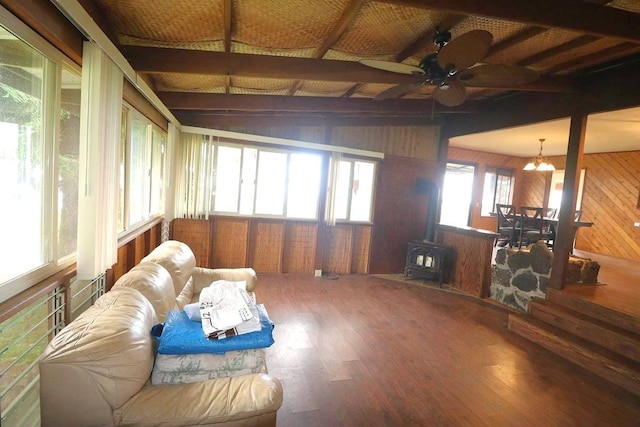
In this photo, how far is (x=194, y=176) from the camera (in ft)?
14.3

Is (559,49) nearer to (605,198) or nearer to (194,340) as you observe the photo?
(194,340)

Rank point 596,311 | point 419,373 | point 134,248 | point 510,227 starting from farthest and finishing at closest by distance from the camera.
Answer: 1. point 510,227
2. point 596,311
3. point 134,248
4. point 419,373

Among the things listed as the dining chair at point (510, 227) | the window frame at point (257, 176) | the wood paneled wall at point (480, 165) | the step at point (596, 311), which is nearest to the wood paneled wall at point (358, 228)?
the window frame at point (257, 176)

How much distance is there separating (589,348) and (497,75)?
2.64m

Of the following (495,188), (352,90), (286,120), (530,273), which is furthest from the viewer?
(495,188)

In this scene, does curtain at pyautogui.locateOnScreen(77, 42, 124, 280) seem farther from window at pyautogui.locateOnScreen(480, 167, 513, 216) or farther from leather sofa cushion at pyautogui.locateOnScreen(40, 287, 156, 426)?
window at pyautogui.locateOnScreen(480, 167, 513, 216)

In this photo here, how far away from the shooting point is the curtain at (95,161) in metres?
1.65

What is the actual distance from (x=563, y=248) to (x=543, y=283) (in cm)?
51

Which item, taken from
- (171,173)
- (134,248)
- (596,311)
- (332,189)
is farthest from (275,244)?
(596,311)

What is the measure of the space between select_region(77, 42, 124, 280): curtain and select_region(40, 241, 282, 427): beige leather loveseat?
39 centimetres

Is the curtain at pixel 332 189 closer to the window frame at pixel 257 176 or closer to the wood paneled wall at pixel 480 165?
the window frame at pixel 257 176

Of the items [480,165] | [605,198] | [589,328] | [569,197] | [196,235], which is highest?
[480,165]

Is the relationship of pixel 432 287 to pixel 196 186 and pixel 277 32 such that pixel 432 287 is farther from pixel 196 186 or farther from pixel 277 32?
pixel 277 32

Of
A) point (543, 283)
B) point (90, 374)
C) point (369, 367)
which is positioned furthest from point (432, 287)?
point (90, 374)
